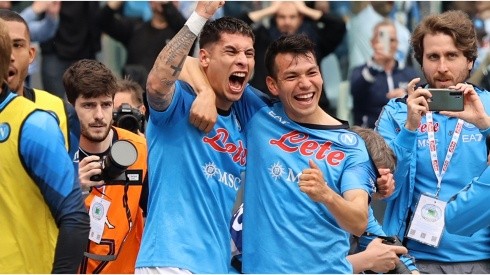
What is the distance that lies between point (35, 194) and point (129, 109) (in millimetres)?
3224

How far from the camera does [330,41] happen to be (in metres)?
14.0

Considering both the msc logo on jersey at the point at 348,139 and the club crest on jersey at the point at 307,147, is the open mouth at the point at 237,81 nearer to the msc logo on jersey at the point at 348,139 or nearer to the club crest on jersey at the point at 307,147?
the club crest on jersey at the point at 307,147

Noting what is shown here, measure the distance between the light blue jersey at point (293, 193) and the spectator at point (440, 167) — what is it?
2.63ft

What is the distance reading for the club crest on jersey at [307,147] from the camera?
23.6ft

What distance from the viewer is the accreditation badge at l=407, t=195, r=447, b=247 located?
8.02 m

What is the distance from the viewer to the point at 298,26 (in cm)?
1389

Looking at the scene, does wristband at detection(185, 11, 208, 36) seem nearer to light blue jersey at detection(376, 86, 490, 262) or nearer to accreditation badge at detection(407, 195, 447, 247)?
light blue jersey at detection(376, 86, 490, 262)

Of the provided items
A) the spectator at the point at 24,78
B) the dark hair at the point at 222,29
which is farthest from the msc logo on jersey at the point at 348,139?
the spectator at the point at 24,78

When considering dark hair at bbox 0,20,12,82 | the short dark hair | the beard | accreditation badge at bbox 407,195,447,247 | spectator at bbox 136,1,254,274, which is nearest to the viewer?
dark hair at bbox 0,20,12,82

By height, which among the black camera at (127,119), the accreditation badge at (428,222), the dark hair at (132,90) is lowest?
the accreditation badge at (428,222)

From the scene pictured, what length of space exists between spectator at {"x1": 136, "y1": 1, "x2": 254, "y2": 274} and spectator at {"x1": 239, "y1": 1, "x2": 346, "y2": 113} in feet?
21.0

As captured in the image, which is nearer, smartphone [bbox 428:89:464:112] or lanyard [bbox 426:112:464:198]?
smartphone [bbox 428:89:464:112]

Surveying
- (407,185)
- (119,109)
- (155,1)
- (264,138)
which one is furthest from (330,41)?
(264,138)

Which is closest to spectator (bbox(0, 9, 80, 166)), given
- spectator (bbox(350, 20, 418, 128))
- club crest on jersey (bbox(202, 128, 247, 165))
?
club crest on jersey (bbox(202, 128, 247, 165))
